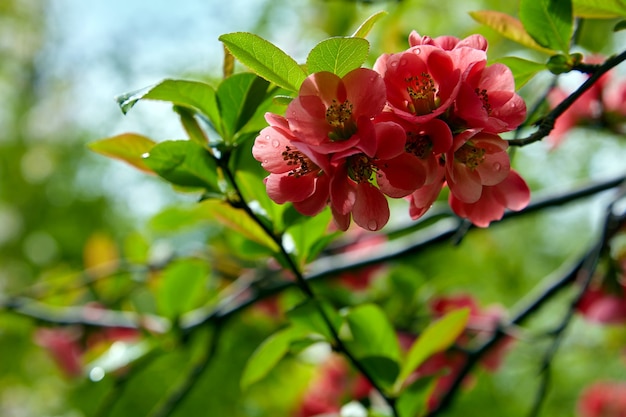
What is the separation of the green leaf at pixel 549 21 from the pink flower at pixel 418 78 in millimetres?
140

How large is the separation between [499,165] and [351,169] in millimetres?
102

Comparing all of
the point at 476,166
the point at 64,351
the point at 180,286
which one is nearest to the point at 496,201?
the point at 476,166

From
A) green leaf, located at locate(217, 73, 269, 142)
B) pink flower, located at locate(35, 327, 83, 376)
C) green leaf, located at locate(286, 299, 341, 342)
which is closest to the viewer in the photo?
green leaf, located at locate(217, 73, 269, 142)

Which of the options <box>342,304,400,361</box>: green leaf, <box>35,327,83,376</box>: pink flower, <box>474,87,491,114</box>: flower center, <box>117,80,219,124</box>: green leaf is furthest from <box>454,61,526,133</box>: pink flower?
<box>35,327,83,376</box>: pink flower

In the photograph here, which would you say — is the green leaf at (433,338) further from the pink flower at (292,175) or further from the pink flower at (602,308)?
the pink flower at (602,308)

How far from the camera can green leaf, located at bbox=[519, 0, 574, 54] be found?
53 cm

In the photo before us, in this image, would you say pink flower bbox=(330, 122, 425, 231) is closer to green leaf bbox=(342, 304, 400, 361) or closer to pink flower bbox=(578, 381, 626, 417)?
green leaf bbox=(342, 304, 400, 361)

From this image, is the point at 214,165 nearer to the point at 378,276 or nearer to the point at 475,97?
the point at 475,97

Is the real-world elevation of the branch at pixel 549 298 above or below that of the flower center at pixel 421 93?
below

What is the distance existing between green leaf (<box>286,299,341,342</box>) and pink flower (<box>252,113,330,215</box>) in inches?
7.7

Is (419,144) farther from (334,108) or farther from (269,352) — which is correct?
(269,352)

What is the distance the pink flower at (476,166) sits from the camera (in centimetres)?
44

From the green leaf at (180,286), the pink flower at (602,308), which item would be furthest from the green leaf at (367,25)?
the pink flower at (602,308)

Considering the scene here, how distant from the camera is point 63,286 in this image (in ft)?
4.38
